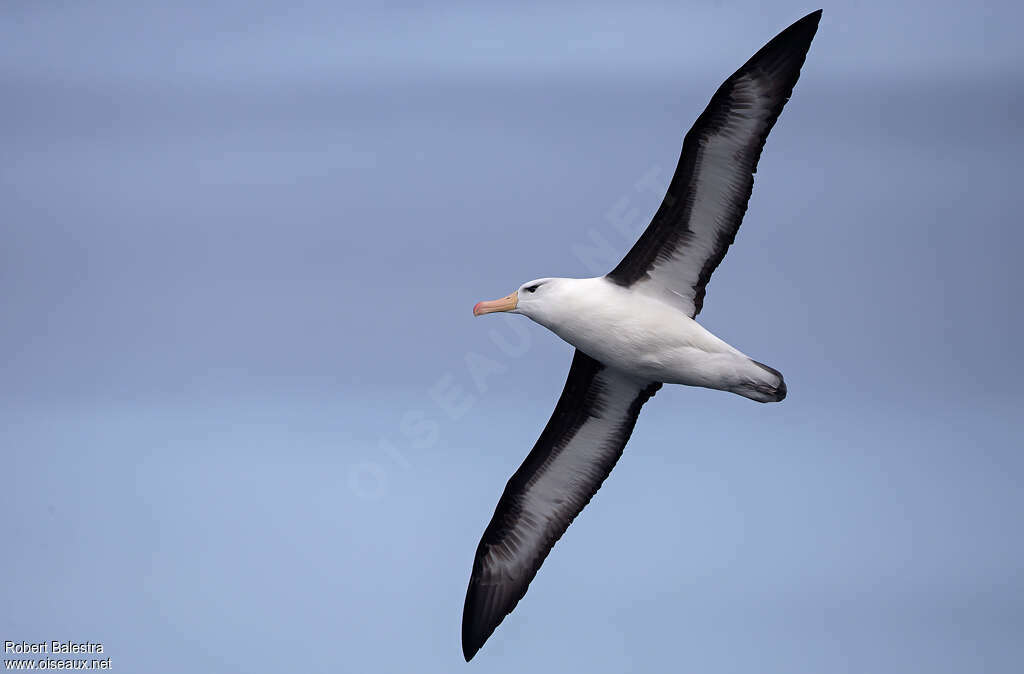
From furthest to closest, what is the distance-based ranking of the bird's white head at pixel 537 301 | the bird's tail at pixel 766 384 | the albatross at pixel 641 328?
the bird's white head at pixel 537 301
the bird's tail at pixel 766 384
the albatross at pixel 641 328

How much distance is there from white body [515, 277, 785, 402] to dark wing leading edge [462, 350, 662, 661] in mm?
1192

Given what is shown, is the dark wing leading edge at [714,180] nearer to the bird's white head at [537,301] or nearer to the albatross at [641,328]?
the albatross at [641,328]

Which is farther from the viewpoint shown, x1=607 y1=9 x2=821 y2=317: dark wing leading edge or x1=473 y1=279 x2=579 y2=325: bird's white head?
x1=473 y1=279 x2=579 y2=325: bird's white head

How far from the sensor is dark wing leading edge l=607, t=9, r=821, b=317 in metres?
10.5

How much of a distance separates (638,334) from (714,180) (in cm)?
141

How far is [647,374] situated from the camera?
37.6ft

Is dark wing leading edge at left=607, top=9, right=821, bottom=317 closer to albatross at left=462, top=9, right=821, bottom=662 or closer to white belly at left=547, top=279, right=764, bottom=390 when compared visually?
albatross at left=462, top=9, right=821, bottom=662

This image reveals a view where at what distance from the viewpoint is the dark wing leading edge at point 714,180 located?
34.6 ft

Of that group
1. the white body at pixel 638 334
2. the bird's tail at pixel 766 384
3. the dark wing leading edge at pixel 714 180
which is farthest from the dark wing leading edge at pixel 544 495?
the bird's tail at pixel 766 384

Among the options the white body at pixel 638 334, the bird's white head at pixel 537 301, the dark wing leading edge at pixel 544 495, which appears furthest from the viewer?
the dark wing leading edge at pixel 544 495

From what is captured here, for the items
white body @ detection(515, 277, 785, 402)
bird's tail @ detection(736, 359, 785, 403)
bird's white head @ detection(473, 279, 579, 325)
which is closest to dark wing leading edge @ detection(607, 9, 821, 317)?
white body @ detection(515, 277, 785, 402)

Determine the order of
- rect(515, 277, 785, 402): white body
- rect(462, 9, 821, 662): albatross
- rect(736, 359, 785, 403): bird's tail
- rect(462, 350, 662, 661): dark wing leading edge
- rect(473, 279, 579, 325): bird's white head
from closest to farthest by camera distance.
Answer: rect(462, 9, 821, 662): albatross < rect(736, 359, 785, 403): bird's tail < rect(515, 277, 785, 402): white body < rect(473, 279, 579, 325): bird's white head < rect(462, 350, 662, 661): dark wing leading edge

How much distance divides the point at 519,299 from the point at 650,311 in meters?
1.16

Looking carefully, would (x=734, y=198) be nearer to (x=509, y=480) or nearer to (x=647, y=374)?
(x=647, y=374)
